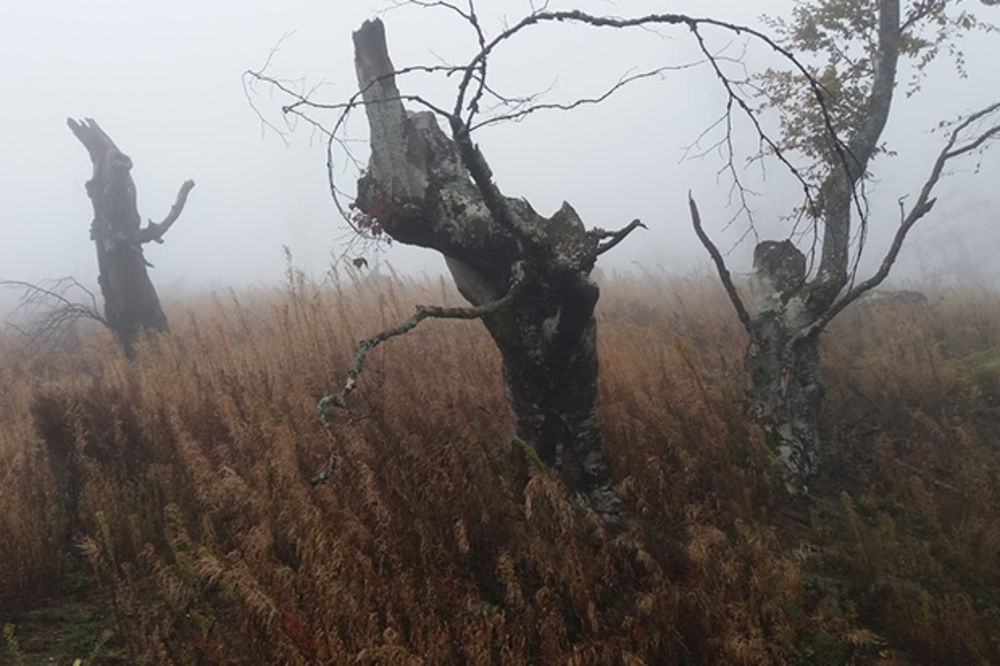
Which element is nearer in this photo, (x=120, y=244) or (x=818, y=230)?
(x=818, y=230)

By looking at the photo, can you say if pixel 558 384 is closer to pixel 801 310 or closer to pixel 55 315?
pixel 801 310

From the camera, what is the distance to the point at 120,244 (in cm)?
1020

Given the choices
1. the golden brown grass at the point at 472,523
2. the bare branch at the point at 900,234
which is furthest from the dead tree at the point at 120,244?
the bare branch at the point at 900,234

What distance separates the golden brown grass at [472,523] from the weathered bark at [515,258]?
0.37 meters

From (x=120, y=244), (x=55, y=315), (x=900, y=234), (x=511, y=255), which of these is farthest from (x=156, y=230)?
(x=900, y=234)

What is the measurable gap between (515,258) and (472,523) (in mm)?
1616

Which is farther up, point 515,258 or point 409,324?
point 515,258

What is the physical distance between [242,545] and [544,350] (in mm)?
2019

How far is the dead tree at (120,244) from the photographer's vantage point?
9.98m

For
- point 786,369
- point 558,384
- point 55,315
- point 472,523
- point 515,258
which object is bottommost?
point 472,523

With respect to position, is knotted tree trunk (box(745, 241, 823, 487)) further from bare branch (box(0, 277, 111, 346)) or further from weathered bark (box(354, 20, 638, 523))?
bare branch (box(0, 277, 111, 346))

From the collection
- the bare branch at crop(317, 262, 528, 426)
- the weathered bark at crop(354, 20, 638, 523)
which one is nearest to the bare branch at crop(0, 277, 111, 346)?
the weathered bark at crop(354, 20, 638, 523)

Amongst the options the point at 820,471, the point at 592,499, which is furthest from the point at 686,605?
the point at 820,471

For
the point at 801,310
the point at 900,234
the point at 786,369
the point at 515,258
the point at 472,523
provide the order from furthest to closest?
the point at 801,310 → the point at 786,369 → the point at 900,234 → the point at 515,258 → the point at 472,523
